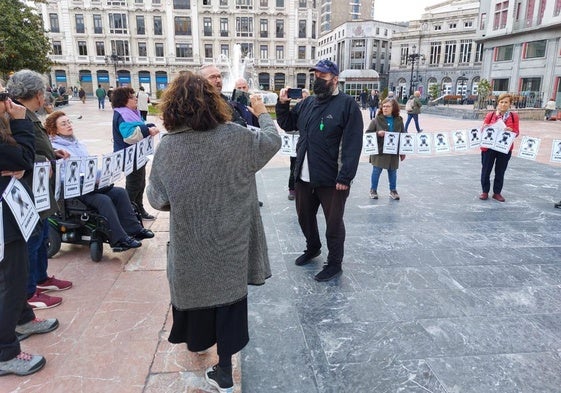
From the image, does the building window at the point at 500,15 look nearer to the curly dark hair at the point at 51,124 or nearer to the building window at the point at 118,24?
the curly dark hair at the point at 51,124

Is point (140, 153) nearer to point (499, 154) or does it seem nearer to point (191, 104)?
point (191, 104)

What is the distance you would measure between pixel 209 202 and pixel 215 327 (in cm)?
81

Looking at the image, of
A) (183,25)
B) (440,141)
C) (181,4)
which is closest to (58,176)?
(440,141)

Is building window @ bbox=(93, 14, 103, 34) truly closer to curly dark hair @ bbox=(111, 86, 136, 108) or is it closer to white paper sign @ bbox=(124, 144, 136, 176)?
curly dark hair @ bbox=(111, 86, 136, 108)

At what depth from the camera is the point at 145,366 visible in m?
2.50

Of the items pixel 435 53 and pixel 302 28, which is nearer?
pixel 302 28

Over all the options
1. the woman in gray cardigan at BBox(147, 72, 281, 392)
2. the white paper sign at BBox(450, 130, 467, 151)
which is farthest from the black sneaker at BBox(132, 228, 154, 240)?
the white paper sign at BBox(450, 130, 467, 151)

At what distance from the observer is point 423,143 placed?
694cm

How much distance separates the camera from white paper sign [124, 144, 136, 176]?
4699mm

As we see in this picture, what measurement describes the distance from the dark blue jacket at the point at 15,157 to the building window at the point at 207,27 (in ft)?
186

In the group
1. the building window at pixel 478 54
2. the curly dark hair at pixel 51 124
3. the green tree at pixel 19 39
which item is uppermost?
the building window at pixel 478 54

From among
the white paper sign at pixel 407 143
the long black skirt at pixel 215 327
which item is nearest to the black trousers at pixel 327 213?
the long black skirt at pixel 215 327

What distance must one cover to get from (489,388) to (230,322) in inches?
63.1

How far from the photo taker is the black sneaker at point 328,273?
147 inches
